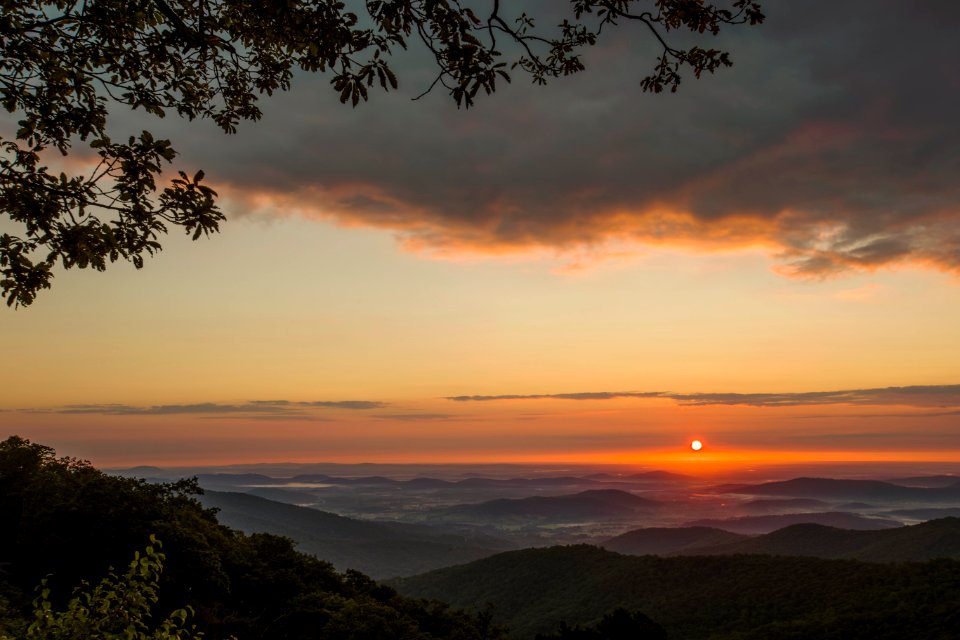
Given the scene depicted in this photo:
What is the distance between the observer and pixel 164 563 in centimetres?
3581

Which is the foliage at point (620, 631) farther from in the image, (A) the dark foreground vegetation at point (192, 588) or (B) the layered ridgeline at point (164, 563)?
(B) the layered ridgeline at point (164, 563)

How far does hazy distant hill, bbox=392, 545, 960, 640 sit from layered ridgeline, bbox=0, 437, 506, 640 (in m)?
47.2

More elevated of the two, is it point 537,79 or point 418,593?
point 537,79

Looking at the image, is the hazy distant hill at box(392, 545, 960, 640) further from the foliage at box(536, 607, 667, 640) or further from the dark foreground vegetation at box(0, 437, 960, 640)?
the foliage at box(536, 607, 667, 640)

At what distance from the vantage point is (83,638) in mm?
10352

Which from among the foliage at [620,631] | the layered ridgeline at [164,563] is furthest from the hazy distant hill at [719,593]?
the layered ridgeline at [164,563]

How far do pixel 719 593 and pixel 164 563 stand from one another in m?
104

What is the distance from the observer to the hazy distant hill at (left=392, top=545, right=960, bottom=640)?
229 ft

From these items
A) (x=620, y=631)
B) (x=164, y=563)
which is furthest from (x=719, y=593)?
(x=164, y=563)

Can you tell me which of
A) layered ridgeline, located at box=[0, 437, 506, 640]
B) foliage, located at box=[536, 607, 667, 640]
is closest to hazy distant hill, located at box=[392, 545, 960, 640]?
foliage, located at box=[536, 607, 667, 640]

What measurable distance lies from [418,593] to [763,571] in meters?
101

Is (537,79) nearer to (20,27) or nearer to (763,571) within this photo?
(20,27)

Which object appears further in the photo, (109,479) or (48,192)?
(109,479)

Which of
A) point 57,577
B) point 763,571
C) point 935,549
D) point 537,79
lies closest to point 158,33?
point 537,79
